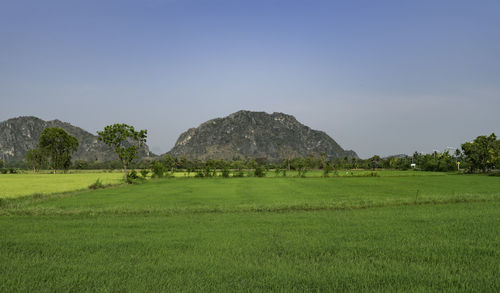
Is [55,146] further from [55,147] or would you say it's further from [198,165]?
[198,165]

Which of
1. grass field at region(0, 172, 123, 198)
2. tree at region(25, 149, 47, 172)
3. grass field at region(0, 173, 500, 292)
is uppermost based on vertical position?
tree at region(25, 149, 47, 172)

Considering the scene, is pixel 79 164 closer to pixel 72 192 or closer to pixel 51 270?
pixel 72 192

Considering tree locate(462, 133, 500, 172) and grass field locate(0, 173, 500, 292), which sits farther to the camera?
tree locate(462, 133, 500, 172)

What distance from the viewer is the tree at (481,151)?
66.4 metres

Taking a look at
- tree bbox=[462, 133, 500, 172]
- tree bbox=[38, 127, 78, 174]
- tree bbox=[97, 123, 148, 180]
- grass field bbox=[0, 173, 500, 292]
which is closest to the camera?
grass field bbox=[0, 173, 500, 292]

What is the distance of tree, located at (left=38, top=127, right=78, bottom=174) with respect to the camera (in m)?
94.3

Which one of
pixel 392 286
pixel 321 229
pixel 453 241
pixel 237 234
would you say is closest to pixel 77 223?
pixel 237 234

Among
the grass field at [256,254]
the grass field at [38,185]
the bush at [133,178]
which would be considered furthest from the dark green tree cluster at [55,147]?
the grass field at [256,254]

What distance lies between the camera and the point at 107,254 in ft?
26.5

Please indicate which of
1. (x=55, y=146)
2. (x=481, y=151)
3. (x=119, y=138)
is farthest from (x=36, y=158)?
(x=481, y=151)

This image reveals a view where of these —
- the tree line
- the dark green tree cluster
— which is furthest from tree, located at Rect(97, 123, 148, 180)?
the dark green tree cluster

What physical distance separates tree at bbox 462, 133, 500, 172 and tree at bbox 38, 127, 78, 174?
11076cm

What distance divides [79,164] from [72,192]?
377 ft

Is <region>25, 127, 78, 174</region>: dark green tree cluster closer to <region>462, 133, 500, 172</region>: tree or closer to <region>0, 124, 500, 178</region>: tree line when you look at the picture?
<region>0, 124, 500, 178</region>: tree line
